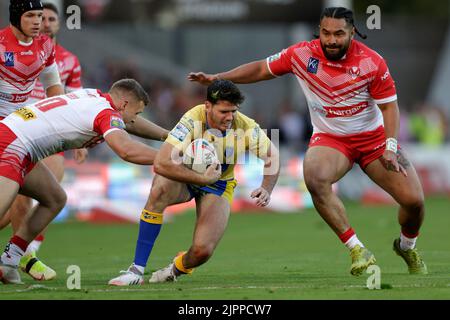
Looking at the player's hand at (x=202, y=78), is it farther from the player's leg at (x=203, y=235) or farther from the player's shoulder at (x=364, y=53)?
the player's shoulder at (x=364, y=53)

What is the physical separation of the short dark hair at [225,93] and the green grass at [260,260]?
1872 mm

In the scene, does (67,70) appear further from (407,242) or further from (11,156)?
(407,242)

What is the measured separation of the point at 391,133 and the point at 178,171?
2508 millimetres

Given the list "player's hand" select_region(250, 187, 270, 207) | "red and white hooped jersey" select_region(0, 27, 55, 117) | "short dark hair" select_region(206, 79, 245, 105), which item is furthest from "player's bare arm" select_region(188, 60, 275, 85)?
"red and white hooped jersey" select_region(0, 27, 55, 117)

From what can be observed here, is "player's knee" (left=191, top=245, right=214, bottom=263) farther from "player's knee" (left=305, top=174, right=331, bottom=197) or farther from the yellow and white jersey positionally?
"player's knee" (left=305, top=174, right=331, bottom=197)

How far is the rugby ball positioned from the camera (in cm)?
1095

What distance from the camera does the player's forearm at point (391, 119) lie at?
37.8ft

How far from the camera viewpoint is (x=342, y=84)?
1182 cm

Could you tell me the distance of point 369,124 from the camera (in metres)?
12.1

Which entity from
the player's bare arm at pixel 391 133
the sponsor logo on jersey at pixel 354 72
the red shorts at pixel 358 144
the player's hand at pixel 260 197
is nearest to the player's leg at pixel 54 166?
the red shorts at pixel 358 144

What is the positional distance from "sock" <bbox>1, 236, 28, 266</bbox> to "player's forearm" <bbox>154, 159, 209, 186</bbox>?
2037mm

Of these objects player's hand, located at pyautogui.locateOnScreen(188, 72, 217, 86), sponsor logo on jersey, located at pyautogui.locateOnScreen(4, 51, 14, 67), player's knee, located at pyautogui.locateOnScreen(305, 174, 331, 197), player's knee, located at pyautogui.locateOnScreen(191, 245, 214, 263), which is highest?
sponsor logo on jersey, located at pyautogui.locateOnScreen(4, 51, 14, 67)
